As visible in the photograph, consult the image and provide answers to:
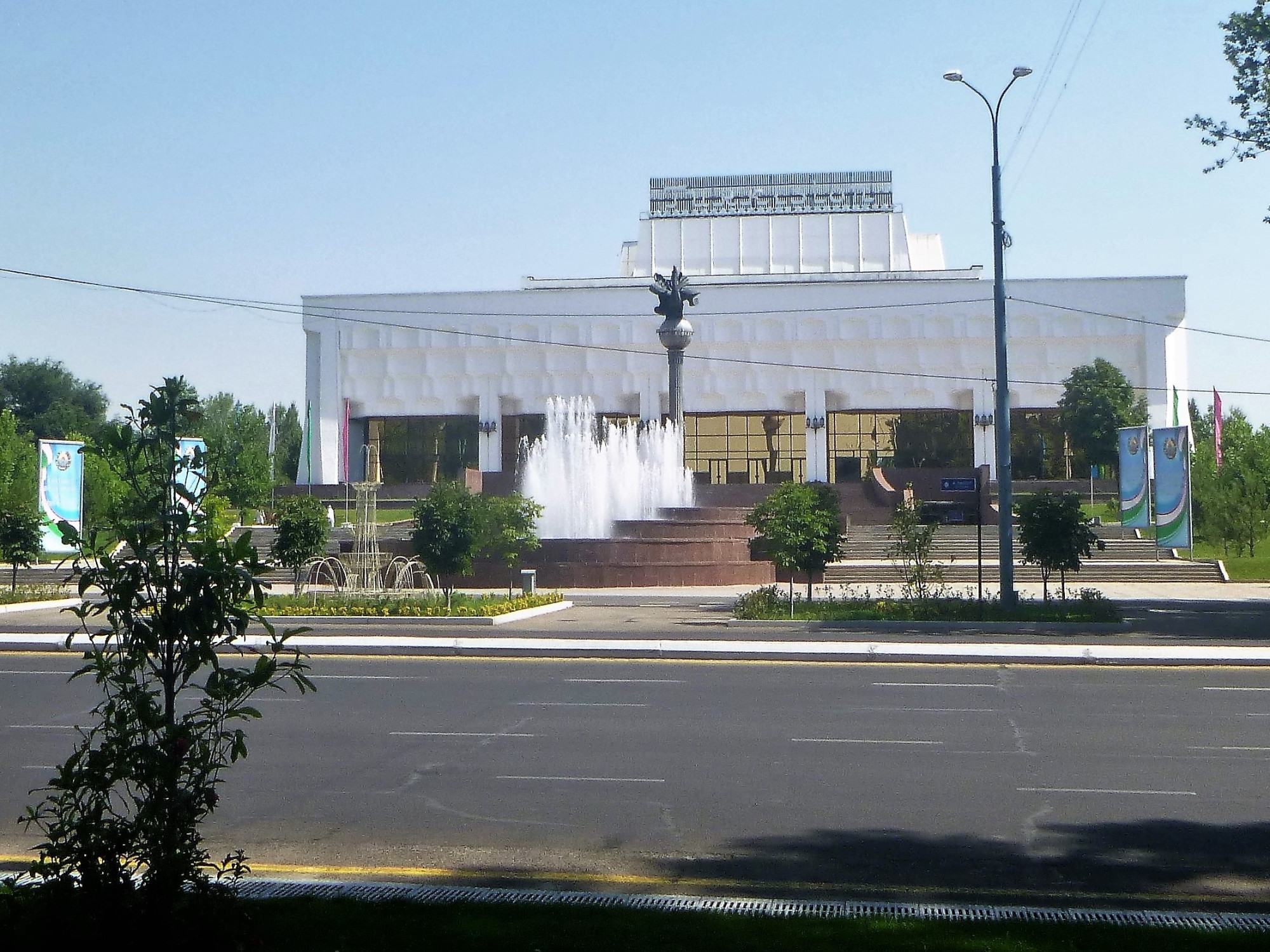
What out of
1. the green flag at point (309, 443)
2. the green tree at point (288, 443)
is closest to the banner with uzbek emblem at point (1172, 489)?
the green flag at point (309, 443)

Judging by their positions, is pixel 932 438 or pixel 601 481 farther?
pixel 932 438

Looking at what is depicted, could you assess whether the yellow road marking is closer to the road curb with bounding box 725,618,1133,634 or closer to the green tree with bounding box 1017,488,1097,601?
the road curb with bounding box 725,618,1133,634

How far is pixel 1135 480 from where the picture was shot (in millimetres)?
40219

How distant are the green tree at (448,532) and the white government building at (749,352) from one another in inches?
1824

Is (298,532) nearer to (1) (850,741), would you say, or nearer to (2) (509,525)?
(2) (509,525)

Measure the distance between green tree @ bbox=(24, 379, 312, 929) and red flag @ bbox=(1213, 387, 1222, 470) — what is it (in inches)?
2048

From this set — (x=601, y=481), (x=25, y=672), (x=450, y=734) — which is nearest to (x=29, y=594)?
(x=25, y=672)

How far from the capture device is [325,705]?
42.5ft

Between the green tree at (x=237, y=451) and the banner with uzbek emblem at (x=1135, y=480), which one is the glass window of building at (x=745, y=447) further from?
the banner with uzbek emblem at (x=1135, y=480)

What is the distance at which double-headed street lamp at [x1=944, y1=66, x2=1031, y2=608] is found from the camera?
23094mm

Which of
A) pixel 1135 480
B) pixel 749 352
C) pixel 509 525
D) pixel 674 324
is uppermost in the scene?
pixel 749 352

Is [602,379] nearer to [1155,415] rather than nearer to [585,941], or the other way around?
[1155,415]

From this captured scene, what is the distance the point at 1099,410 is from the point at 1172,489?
98.0 ft

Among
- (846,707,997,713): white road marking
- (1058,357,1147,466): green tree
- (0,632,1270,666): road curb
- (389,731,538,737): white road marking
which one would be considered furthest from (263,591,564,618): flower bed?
(1058,357,1147,466): green tree
